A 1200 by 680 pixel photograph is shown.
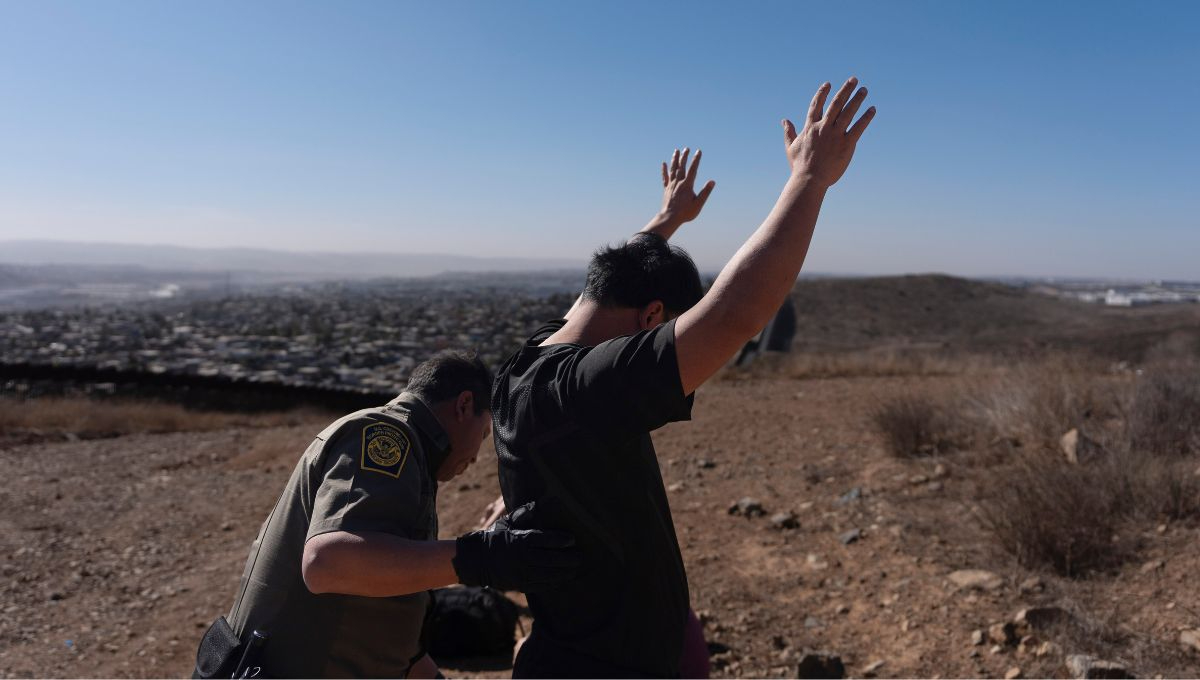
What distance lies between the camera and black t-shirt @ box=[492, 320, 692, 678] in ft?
5.20

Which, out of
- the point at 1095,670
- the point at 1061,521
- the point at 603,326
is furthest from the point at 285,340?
the point at 603,326

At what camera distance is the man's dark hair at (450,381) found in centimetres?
228

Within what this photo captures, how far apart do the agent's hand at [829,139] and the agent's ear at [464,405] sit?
1.13 meters

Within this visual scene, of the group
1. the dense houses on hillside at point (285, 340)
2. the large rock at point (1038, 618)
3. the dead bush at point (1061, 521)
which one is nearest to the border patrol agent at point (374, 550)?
the large rock at point (1038, 618)

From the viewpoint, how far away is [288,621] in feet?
Answer: 6.63

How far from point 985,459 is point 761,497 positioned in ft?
5.87

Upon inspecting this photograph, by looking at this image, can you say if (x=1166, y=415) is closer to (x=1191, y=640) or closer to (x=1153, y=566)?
(x=1153, y=566)

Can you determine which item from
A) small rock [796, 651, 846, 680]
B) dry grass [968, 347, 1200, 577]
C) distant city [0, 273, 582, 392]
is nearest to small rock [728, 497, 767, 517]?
dry grass [968, 347, 1200, 577]

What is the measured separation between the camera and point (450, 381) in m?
2.28

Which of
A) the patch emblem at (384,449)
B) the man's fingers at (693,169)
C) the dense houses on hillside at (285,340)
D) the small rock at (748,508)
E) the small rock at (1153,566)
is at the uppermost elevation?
the man's fingers at (693,169)

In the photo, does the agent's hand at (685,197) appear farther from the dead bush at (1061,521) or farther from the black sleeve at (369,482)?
the dead bush at (1061,521)

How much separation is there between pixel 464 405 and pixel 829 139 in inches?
48.5

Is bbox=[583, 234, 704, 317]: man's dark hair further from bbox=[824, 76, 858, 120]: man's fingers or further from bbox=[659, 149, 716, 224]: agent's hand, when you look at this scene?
bbox=[659, 149, 716, 224]: agent's hand

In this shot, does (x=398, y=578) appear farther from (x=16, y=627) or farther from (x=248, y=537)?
(x=248, y=537)
